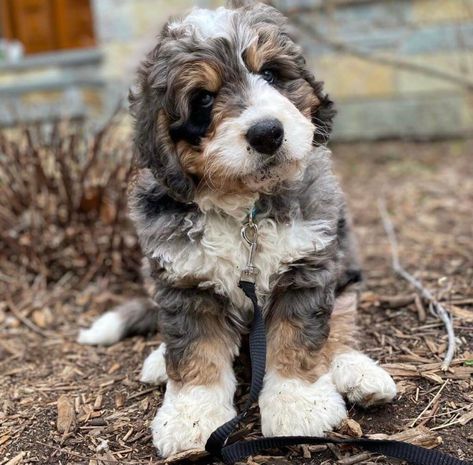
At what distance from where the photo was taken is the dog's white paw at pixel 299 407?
289cm

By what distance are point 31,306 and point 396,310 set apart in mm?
2578

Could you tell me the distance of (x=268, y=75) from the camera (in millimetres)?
3020

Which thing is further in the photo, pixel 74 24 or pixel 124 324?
pixel 74 24

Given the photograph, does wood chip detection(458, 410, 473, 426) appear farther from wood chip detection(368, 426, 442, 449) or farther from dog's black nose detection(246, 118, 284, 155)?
dog's black nose detection(246, 118, 284, 155)

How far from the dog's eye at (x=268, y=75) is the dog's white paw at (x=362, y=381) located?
1.37 meters

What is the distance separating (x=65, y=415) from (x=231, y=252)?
3.77ft

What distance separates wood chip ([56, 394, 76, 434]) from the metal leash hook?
107cm

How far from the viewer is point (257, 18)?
3064mm

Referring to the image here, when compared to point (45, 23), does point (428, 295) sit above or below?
below

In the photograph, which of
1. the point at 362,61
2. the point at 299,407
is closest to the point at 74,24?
the point at 362,61

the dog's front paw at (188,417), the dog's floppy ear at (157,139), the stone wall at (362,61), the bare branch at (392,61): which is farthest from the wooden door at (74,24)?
the dog's front paw at (188,417)

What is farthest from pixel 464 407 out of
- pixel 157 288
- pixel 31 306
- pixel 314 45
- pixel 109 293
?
pixel 314 45

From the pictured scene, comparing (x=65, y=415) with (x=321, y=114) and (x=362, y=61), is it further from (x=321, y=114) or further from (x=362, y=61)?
(x=362, y=61)

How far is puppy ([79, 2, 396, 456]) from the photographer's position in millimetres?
2863
